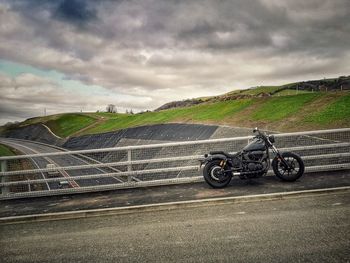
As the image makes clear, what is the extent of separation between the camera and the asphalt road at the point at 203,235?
15.6ft

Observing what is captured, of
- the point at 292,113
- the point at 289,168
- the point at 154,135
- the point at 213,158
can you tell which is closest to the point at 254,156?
the point at 289,168

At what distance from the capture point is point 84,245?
5.66 m

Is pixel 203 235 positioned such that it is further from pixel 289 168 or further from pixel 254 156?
pixel 289 168

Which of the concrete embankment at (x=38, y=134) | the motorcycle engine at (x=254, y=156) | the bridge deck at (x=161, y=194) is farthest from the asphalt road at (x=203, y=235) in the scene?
the concrete embankment at (x=38, y=134)

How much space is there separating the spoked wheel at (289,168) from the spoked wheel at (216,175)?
150 centimetres

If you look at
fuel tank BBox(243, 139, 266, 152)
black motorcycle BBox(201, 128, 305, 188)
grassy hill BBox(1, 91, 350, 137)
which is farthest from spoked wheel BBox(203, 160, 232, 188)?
grassy hill BBox(1, 91, 350, 137)

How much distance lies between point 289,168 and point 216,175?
2.24 m

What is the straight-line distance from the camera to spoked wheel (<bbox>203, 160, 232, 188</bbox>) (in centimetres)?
914

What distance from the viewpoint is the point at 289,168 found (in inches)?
365

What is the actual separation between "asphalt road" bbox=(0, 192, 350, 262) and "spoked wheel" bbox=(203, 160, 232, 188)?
166 centimetres

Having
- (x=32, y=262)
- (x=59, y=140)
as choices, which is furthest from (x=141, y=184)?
(x=59, y=140)

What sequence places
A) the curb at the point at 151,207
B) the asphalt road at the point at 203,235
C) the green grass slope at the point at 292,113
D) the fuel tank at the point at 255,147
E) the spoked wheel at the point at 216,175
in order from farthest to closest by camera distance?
the green grass slope at the point at 292,113, the fuel tank at the point at 255,147, the spoked wheel at the point at 216,175, the curb at the point at 151,207, the asphalt road at the point at 203,235

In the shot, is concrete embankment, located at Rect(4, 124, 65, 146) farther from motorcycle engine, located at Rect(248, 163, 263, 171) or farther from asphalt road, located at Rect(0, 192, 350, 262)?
asphalt road, located at Rect(0, 192, 350, 262)

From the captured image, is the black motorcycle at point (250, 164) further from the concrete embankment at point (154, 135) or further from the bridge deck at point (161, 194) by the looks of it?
the concrete embankment at point (154, 135)
